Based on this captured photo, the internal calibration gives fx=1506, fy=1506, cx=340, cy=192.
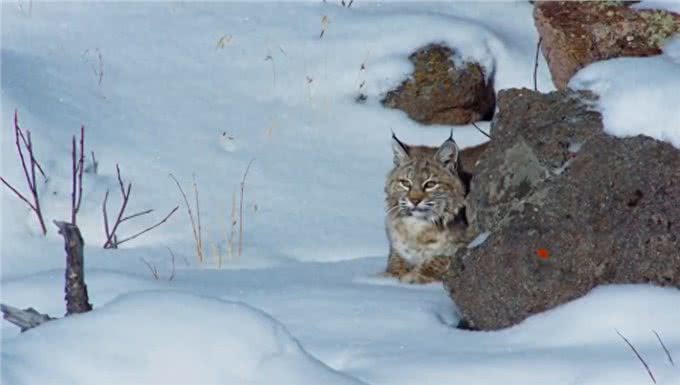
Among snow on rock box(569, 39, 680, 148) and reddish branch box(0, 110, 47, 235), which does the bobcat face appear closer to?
snow on rock box(569, 39, 680, 148)

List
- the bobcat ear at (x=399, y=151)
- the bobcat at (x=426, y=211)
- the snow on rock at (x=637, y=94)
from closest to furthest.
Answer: the snow on rock at (x=637, y=94) → the bobcat at (x=426, y=211) → the bobcat ear at (x=399, y=151)

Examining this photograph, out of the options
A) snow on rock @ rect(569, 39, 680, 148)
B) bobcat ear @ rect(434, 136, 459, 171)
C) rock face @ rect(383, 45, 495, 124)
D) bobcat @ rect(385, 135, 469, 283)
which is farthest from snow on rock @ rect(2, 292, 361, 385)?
rock face @ rect(383, 45, 495, 124)

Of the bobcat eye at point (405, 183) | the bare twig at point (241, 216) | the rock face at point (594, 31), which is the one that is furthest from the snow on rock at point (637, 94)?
the bare twig at point (241, 216)

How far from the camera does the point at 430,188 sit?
6527 millimetres

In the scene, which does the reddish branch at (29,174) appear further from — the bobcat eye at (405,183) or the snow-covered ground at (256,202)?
the bobcat eye at (405,183)

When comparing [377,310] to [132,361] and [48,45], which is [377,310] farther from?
[48,45]

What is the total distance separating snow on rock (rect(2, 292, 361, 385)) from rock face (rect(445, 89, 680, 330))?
1197 millimetres

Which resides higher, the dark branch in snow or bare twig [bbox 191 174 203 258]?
the dark branch in snow

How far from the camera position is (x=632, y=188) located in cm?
511

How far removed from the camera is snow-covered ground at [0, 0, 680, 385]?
3986 millimetres

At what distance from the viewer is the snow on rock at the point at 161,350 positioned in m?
3.85

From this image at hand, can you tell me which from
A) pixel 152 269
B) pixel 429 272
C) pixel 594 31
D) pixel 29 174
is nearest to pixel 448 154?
pixel 429 272

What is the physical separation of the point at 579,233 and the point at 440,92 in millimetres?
3845

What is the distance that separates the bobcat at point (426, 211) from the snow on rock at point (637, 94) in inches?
39.5
